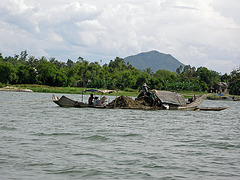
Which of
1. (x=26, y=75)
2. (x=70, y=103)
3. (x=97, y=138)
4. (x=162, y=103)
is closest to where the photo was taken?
(x=97, y=138)

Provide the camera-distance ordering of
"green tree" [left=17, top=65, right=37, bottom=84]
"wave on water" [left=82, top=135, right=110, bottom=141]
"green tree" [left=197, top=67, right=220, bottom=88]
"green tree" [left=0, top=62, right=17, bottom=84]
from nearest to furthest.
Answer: "wave on water" [left=82, top=135, right=110, bottom=141], "green tree" [left=0, top=62, right=17, bottom=84], "green tree" [left=17, top=65, right=37, bottom=84], "green tree" [left=197, top=67, right=220, bottom=88]

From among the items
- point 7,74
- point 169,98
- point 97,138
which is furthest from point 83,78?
point 97,138

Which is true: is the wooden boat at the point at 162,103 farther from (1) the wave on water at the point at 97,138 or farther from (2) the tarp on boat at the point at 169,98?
(1) the wave on water at the point at 97,138

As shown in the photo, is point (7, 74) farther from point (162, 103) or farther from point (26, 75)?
point (162, 103)

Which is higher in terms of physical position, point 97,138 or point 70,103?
point 70,103

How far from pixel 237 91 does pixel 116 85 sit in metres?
30.4

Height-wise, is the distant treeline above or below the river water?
above

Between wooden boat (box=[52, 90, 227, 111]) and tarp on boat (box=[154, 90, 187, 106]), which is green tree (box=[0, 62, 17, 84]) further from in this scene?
tarp on boat (box=[154, 90, 187, 106])

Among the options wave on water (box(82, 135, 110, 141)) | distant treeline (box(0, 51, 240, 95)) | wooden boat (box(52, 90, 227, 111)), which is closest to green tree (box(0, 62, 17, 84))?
distant treeline (box(0, 51, 240, 95))

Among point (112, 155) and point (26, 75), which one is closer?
point (112, 155)

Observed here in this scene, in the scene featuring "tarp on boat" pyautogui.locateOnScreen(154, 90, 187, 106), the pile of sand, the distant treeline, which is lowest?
the pile of sand

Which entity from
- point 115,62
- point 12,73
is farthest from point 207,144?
point 115,62

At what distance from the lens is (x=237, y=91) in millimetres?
79062

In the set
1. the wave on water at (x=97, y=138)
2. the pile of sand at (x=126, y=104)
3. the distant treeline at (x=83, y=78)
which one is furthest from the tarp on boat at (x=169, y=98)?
the distant treeline at (x=83, y=78)
